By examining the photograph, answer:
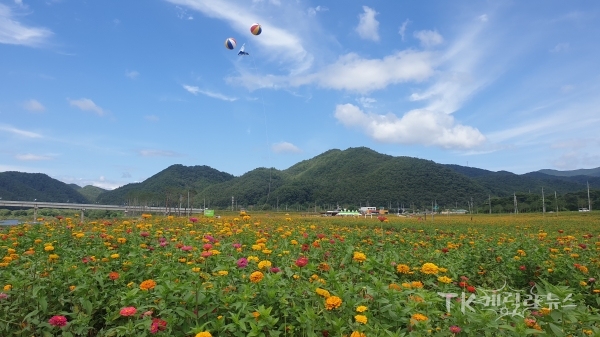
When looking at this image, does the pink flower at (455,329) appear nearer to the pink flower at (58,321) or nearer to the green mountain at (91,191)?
the pink flower at (58,321)

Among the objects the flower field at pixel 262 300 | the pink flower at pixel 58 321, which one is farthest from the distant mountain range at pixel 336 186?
the pink flower at pixel 58 321

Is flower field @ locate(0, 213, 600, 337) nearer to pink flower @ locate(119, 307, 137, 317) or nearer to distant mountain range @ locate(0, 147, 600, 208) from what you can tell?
pink flower @ locate(119, 307, 137, 317)

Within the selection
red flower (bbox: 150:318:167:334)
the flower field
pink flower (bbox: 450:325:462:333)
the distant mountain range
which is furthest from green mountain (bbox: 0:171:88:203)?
pink flower (bbox: 450:325:462:333)

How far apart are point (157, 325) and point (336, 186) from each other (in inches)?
4496

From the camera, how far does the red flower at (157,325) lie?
2400 millimetres

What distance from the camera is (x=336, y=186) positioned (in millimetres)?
115875

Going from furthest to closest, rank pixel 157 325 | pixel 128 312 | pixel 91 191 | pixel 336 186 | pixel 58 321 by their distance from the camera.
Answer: pixel 91 191
pixel 336 186
pixel 58 321
pixel 128 312
pixel 157 325

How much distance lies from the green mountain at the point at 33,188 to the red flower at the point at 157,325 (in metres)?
110

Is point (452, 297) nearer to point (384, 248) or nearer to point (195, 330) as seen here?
point (195, 330)

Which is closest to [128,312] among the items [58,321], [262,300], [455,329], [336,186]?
[58,321]

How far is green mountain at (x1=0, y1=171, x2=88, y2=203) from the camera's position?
9700 cm

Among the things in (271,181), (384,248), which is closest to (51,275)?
(384,248)

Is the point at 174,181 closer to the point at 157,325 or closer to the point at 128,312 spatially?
the point at 128,312

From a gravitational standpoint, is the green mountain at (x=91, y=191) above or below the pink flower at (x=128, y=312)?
above
